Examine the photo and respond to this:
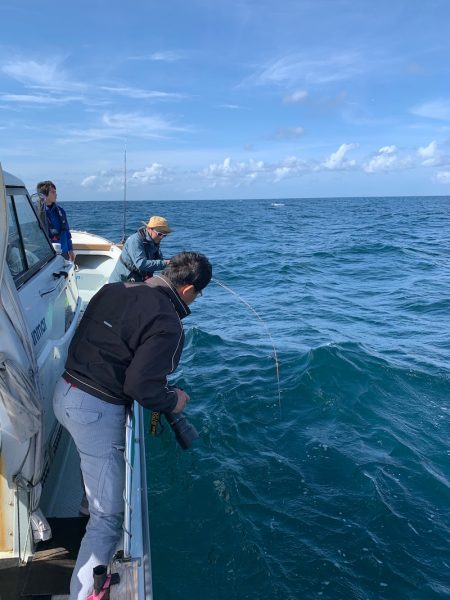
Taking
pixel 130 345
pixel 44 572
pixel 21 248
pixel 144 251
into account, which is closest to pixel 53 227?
pixel 144 251

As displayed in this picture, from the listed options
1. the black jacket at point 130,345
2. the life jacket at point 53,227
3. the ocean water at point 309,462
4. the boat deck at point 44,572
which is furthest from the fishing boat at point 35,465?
the life jacket at point 53,227

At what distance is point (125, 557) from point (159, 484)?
2586mm

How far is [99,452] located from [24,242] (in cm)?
210

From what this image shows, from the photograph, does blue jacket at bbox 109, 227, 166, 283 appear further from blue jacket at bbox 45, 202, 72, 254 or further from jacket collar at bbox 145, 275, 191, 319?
jacket collar at bbox 145, 275, 191, 319

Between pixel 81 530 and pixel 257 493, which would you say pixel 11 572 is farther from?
pixel 257 493

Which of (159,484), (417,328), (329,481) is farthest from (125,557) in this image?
(417,328)

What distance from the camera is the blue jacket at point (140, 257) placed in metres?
6.95

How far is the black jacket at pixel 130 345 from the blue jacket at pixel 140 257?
4.16 meters

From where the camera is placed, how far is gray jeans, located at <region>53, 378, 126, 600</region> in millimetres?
2646

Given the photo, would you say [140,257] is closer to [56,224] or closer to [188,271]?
[56,224]

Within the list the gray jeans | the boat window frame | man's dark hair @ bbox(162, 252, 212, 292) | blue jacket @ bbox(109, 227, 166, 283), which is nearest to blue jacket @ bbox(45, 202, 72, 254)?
blue jacket @ bbox(109, 227, 166, 283)

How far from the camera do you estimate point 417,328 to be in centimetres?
1045

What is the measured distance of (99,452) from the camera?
8.83ft

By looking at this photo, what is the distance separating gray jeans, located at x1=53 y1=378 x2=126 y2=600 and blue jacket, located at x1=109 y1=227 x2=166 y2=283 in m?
4.30
